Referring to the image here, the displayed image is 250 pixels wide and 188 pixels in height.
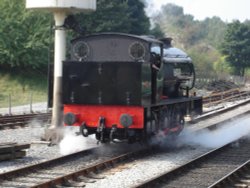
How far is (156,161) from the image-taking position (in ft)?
41.2

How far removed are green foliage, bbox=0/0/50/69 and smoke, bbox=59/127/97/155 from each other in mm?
23893

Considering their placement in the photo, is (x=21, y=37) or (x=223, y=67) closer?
(x=21, y=37)

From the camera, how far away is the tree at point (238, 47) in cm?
6353

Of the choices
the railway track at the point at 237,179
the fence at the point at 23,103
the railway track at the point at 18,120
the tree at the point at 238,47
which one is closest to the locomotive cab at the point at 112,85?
the railway track at the point at 237,179

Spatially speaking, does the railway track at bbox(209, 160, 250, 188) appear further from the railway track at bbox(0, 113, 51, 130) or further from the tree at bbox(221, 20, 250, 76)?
the tree at bbox(221, 20, 250, 76)

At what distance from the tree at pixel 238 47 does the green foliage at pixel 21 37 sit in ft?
98.0

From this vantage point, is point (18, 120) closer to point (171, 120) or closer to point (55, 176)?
point (171, 120)

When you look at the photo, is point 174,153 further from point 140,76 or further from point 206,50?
point 206,50

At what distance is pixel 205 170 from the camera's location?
11.4 meters

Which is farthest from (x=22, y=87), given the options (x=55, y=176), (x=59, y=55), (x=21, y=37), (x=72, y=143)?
(x=55, y=176)

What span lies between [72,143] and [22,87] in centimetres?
2390

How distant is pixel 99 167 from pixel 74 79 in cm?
239

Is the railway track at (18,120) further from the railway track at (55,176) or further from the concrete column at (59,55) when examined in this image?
the railway track at (55,176)

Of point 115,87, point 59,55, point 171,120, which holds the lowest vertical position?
point 171,120
